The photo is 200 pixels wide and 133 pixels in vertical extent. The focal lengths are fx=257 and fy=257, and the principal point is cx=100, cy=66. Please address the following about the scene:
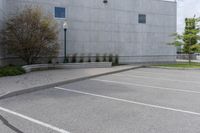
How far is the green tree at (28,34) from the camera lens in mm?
17656

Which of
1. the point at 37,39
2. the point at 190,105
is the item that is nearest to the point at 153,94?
the point at 190,105

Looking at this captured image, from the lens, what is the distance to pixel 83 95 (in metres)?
9.32

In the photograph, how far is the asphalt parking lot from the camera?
213 inches

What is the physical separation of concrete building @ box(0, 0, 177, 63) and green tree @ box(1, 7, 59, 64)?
264cm

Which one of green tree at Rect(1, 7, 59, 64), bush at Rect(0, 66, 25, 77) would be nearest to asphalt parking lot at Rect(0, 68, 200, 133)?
bush at Rect(0, 66, 25, 77)

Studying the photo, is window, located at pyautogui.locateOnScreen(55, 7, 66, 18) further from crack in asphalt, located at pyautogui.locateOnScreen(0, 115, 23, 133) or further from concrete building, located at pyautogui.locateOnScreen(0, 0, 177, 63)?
crack in asphalt, located at pyautogui.locateOnScreen(0, 115, 23, 133)

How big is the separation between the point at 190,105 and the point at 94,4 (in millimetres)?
18151

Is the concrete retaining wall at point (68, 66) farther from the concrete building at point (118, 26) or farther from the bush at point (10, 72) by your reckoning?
the concrete building at point (118, 26)

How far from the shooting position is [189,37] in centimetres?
2527

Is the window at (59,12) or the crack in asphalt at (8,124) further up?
the window at (59,12)

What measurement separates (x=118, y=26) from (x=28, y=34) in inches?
404

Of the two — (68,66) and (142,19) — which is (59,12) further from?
→ (142,19)

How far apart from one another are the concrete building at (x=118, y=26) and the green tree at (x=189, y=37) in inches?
87.3

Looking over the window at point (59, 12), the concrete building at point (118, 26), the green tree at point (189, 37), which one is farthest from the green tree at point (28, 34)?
the green tree at point (189, 37)
